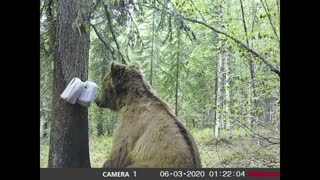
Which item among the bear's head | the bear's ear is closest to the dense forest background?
the bear's head

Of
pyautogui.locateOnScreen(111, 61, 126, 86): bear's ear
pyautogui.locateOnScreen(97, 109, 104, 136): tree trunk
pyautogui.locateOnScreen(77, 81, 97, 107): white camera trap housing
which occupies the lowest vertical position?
pyautogui.locateOnScreen(97, 109, 104, 136): tree trunk

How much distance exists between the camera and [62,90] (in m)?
5.69

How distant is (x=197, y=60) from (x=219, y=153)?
1.25m

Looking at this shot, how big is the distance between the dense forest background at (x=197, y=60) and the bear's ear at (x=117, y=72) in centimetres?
23

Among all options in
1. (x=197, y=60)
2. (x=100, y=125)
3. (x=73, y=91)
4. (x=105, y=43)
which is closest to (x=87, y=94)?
(x=73, y=91)

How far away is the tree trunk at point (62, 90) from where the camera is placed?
5.68m

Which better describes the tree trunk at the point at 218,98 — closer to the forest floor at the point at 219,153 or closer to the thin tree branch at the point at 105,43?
the forest floor at the point at 219,153

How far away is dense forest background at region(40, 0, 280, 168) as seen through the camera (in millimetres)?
5641

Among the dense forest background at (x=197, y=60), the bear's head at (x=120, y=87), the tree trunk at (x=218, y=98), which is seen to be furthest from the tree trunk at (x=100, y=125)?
the tree trunk at (x=218, y=98)

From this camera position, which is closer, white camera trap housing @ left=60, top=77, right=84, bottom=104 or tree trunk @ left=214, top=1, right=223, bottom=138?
white camera trap housing @ left=60, top=77, right=84, bottom=104

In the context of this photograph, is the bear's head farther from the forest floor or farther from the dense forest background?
the forest floor

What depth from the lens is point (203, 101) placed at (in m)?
6.25

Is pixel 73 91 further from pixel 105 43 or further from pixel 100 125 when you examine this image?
pixel 105 43
